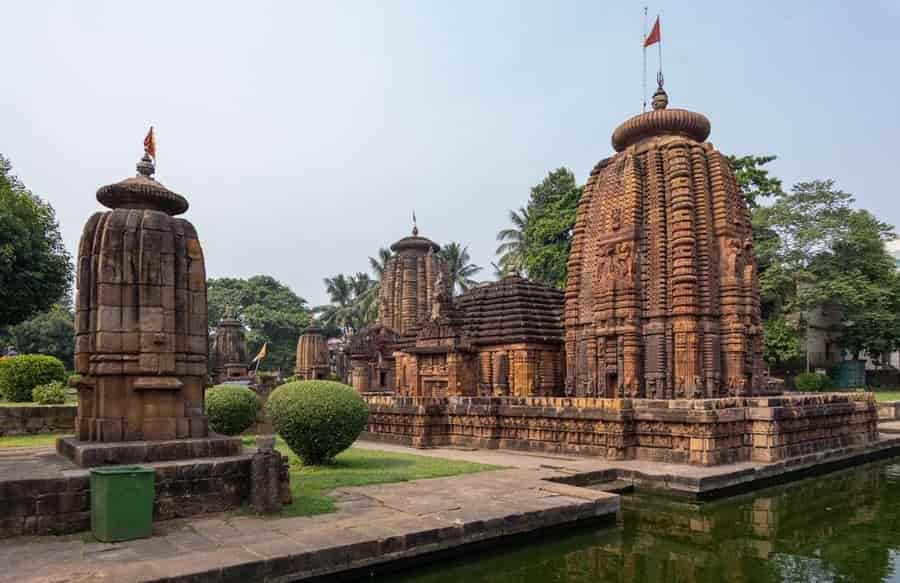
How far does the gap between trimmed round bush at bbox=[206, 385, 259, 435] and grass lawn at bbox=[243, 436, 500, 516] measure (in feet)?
10.7

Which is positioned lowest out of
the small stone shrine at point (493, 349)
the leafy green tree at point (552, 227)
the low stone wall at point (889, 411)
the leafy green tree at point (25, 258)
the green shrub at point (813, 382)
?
the low stone wall at point (889, 411)

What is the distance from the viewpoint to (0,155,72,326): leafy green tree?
19.8m

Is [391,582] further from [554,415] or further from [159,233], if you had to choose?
[554,415]

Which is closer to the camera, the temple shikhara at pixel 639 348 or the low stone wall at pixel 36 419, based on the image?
the temple shikhara at pixel 639 348

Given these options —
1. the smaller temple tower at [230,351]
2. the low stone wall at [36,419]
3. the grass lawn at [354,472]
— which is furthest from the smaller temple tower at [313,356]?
the grass lawn at [354,472]

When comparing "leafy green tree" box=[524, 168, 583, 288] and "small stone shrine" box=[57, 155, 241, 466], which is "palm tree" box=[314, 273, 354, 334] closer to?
"leafy green tree" box=[524, 168, 583, 288]

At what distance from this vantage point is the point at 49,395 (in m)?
19.6

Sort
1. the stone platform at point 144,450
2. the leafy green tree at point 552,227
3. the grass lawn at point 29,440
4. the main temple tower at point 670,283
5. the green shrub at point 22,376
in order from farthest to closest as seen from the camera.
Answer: the leafy green tree at point 552,227, the green shrub at point 22,376, the main temple tower at point 670,283, the grass lawn at point 29,440, the stone platform at point 144,450

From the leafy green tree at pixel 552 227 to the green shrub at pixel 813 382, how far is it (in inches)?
→ 543

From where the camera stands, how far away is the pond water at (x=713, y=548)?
7.62 metres

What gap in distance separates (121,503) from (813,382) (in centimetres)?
3494

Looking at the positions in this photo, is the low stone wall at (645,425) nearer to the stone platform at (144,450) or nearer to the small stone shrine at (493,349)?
the small stone shrine at (493,349)

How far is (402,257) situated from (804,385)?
949 inches

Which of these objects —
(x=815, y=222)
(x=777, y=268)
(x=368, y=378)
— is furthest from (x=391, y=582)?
(x=815, y=222)
